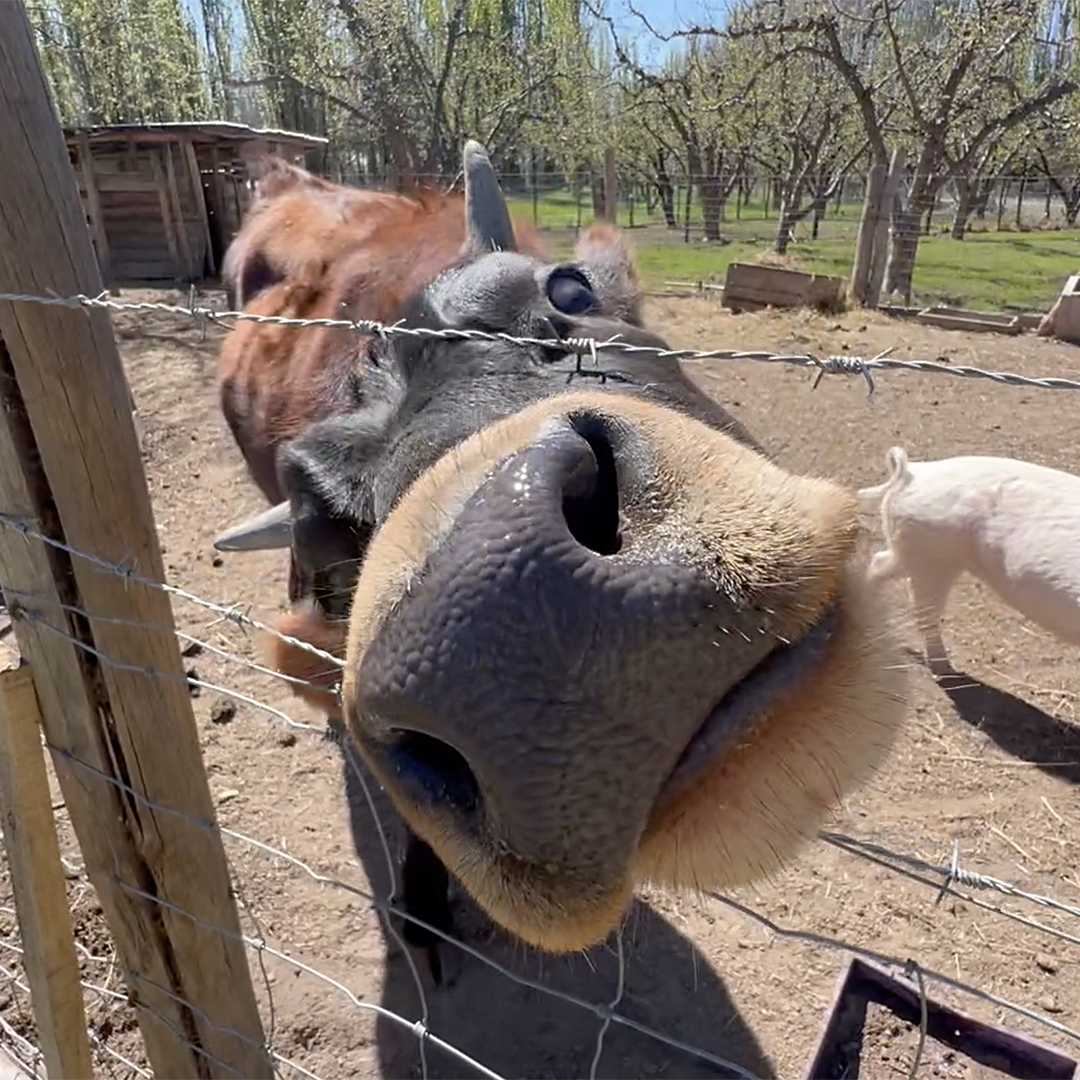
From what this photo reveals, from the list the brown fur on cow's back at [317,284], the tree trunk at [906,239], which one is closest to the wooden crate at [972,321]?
the tree trunk at [906,239]

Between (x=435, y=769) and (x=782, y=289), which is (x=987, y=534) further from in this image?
(x=782, y=289)

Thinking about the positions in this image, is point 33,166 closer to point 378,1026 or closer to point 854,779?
point 854,779

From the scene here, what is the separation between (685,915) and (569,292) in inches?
87.9

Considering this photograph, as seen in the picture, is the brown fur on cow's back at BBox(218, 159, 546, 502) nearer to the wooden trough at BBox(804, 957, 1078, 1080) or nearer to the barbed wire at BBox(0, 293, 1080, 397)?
the barbed wire at BBox(0, 293, 1080, 397)

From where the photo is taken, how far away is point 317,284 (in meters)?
3.27

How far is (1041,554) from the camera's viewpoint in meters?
4.12

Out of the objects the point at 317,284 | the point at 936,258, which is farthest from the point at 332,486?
the point at 936,258

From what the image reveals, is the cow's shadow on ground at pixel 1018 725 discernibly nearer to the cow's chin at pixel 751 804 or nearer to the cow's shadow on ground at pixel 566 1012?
the cow's shadow on ground at pixel 566 1012

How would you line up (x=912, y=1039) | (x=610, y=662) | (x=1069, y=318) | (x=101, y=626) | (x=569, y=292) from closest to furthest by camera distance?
(x=610, y=662) → (x=101, y=626) → (x=569, y=292) → (x=912, y=1039) → (x=1069, y=318)

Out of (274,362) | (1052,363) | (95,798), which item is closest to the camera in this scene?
(95,798)

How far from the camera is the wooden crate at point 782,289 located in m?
12.1

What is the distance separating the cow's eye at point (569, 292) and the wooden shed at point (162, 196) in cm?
1369

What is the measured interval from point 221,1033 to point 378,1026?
1.18 meters

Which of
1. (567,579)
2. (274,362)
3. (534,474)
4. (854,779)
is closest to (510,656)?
(567,579)
